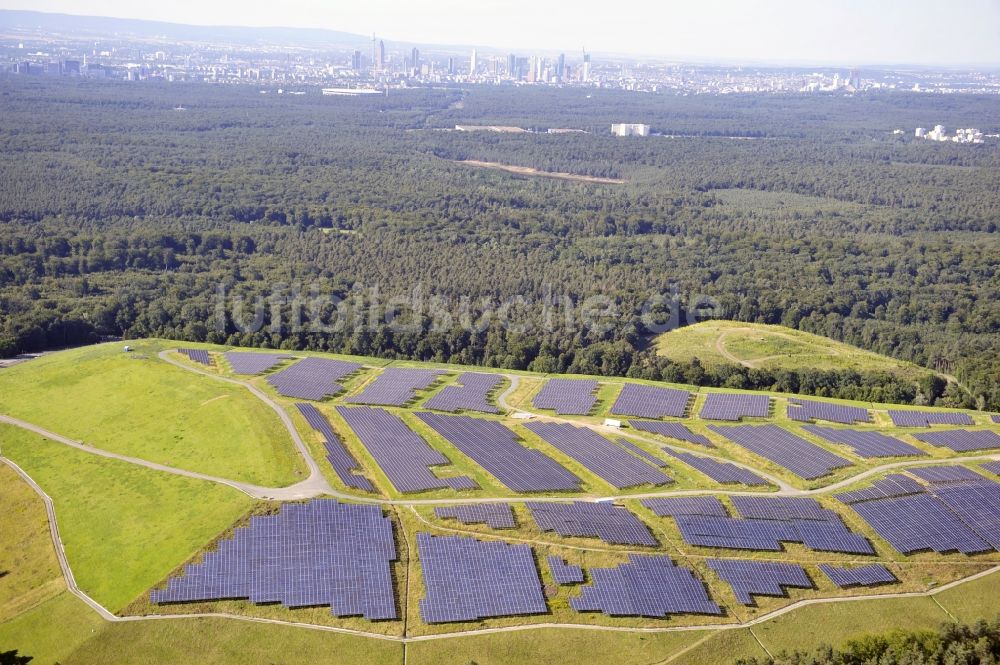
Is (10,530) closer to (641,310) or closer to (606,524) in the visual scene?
(606,524)

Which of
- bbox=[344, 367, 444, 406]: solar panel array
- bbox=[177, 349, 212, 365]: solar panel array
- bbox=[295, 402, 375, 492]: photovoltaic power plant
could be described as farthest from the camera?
bbox=[177, 349, 212, 365]: solar panel array

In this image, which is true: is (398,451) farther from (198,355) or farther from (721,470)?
(198,355)

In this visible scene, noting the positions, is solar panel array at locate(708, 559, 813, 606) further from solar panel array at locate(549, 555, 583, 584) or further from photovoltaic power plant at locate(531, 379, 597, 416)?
photovoltaic power plant at locate(531, 379, 597, 416)

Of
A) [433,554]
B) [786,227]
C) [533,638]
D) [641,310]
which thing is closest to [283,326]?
[641,310]

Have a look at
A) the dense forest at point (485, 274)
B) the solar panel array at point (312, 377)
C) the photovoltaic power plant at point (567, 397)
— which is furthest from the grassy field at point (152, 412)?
the photovoltaic power plant at point (567, 397)

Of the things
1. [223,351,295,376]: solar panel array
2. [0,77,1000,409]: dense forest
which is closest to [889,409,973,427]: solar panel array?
[0,77,1000,409]: dense forest

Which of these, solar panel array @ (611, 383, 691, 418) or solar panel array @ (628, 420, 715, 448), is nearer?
solar panel array @ (628, 420, 715, 448)
